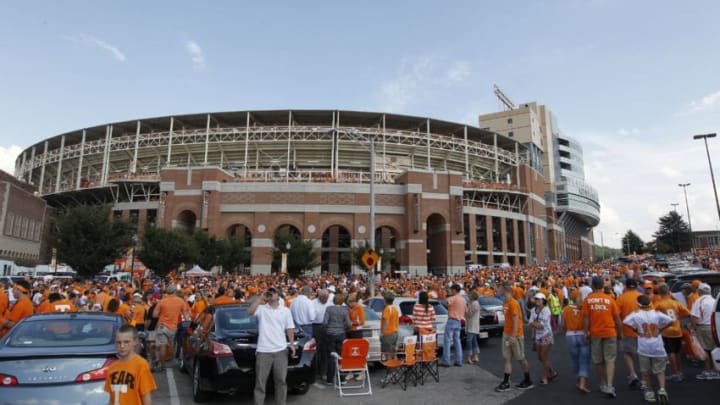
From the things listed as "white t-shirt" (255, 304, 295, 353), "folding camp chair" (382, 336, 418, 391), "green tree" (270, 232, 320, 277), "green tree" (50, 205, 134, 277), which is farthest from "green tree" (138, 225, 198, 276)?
"white t-shirt" (255, 304, 295, 353)

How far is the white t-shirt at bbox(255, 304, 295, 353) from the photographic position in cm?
596

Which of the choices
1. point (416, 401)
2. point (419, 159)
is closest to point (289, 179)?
point (419, 159)

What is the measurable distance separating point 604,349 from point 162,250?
2877 cm

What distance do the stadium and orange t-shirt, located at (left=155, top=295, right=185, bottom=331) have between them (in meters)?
27.1

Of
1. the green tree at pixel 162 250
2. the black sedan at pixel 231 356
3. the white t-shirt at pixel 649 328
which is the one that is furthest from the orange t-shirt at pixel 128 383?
the green tree at pixel 162 250

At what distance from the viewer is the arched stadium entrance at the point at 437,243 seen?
45938 mm

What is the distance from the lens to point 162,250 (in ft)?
97.5

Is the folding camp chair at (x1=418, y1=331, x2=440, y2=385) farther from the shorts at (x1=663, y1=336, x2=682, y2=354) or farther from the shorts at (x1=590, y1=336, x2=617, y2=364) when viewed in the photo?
the shorts at (x1=663, y1=336, x2=682, y2=354)

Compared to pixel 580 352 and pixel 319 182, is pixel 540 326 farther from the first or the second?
pixel 319 182

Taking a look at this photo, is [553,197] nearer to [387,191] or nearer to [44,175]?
[387,191]

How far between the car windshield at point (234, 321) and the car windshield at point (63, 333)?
1.83m

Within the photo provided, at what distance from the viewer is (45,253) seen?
5953 cm

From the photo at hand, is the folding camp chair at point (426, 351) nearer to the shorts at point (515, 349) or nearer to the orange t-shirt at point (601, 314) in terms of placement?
the shorts at point (515, 349)

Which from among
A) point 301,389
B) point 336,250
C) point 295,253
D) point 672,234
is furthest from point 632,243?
point 301,389
